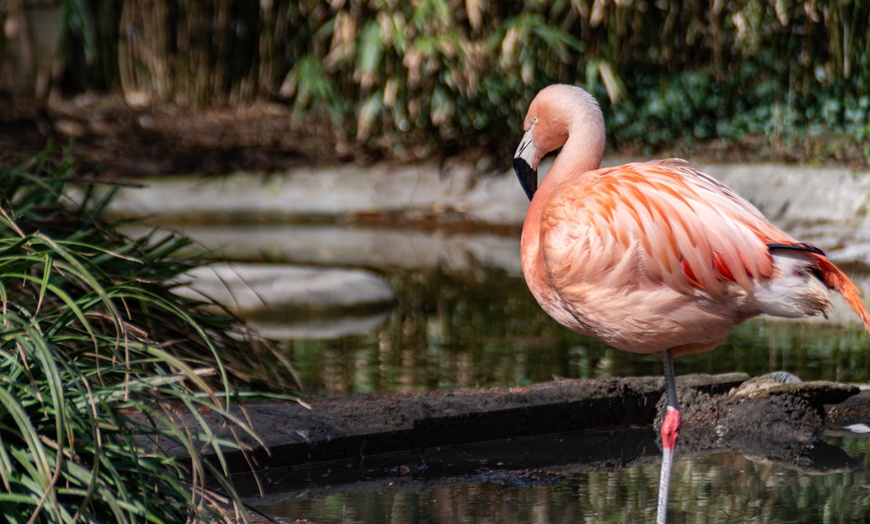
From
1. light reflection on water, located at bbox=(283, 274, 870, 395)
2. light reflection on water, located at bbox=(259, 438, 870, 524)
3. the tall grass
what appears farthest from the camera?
light reflection on water, located at bbox=(283, 274, 870, 395)

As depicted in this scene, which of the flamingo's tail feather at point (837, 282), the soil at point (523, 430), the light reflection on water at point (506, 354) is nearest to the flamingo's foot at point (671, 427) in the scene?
the soil at point (523, 430)

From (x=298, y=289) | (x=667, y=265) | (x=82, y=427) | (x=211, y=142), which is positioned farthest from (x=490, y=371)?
(x=211, y=142)

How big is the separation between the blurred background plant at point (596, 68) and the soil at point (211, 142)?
0.15m

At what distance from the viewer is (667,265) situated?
2.88m

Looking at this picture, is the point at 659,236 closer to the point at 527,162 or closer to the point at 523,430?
the point at 527,162

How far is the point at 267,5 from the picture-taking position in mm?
11352

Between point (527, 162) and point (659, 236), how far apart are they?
64 cm

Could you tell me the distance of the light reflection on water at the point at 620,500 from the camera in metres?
2.93

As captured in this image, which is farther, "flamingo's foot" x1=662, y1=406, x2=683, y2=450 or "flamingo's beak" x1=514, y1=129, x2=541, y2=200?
"flamingo's beak" x1=514, y1=129, x2=541, y2=200

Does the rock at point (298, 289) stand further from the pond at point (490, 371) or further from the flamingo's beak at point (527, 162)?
the flamingo's beak at point (527, 162)

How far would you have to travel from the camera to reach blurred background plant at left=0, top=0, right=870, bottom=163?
8797 millimetres

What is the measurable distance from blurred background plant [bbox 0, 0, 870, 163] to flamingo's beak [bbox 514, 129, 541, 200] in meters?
5.41

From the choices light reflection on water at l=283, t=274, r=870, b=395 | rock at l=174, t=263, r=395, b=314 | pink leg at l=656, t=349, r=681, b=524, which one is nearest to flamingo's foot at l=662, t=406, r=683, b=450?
pink leg at l=656, t=349, r=681, b=524

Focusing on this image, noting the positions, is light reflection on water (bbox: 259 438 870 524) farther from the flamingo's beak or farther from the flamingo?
the flamingo's beak
